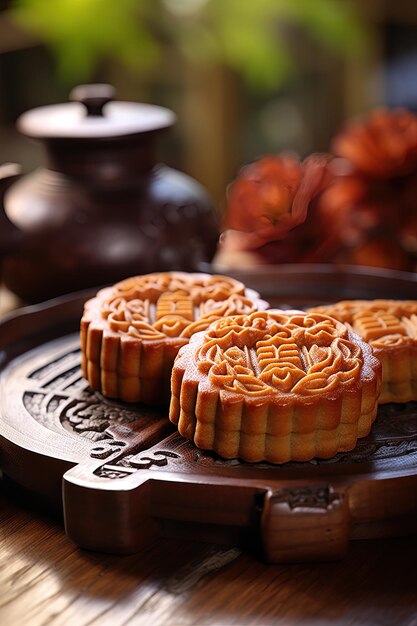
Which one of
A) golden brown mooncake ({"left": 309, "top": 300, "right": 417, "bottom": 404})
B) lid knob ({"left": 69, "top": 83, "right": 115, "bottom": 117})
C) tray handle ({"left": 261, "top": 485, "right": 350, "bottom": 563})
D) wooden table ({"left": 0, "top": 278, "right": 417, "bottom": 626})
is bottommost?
wooden table ({"left": 0, "top": 278, "right": 417, "bottom": 626})

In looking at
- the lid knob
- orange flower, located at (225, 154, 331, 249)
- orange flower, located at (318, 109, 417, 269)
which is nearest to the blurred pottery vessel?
the lid knob

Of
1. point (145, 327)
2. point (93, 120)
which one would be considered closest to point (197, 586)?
point (145, 327)

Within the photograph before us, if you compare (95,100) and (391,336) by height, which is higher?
(95,100)

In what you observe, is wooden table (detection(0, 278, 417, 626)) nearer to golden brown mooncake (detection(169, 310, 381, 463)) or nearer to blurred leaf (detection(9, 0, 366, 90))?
golden brown mooncake (detection(169, 310, 381, 463))

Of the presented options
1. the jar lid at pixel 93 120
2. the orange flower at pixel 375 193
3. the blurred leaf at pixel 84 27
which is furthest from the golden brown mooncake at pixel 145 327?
the blurred leaf at pixel 84 27

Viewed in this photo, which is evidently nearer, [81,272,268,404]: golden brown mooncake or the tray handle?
the tray handle

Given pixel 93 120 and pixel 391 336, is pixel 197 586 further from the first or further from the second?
pixel 93 120

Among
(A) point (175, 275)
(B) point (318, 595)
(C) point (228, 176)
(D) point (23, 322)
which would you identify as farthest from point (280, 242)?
(C) point (228, 176)
